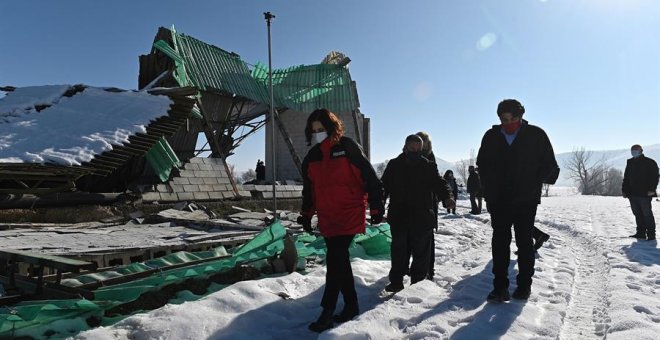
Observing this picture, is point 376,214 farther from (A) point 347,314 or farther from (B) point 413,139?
(B) point 413,139

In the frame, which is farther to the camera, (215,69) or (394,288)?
(215,69)

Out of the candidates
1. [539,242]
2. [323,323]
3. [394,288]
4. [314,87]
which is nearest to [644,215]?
[539,242]

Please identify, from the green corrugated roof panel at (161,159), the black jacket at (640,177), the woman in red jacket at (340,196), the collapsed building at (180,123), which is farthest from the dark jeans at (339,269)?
the green corrugated roof panel at (161,159)

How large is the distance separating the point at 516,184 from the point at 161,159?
9415 mm

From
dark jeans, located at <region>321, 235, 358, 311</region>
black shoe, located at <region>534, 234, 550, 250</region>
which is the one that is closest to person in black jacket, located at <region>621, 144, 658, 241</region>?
black shoe, located at <region>534, 234, 550, 250</region>

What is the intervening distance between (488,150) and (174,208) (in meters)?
8.48

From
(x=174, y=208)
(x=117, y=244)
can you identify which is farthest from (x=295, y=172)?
(x=117, y=244)

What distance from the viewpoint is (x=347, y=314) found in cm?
333

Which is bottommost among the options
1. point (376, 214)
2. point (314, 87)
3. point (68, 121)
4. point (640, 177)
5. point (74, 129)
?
point (376, 214)

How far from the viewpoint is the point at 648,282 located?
4547mm

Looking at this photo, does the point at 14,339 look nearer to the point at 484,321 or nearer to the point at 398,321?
→ the point at 398,321

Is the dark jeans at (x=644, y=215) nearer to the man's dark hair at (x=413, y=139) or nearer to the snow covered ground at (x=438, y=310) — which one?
the snow covered ground at (x=438, y=310)

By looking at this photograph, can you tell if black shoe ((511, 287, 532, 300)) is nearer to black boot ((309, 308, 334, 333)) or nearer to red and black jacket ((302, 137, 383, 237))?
red and black jacket ((302, 137, 383, 237))

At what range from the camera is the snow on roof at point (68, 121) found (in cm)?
806
